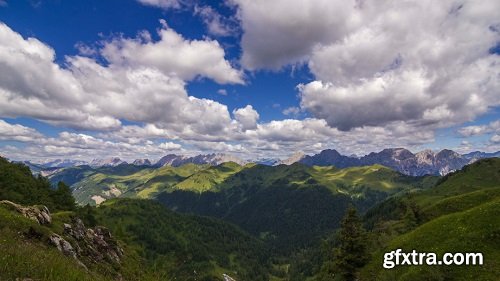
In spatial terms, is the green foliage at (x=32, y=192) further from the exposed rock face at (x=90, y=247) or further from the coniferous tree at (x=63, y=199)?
the exposed rock face at (x=90, y=247)

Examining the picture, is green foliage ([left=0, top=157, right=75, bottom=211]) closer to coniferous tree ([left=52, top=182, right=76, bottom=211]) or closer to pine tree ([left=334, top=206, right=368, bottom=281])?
coniferous tree ([left=52, top=182, right=76, bottom=211])

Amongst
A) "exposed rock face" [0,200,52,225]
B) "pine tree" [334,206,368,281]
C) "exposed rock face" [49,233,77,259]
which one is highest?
"exposed rock face" [0,200,52,225]

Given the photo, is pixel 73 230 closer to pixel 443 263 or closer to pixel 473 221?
pixel 443 263

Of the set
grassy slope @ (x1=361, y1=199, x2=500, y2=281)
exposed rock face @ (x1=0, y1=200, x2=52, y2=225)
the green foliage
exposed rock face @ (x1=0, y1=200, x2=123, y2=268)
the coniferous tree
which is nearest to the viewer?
exposed rock face @ (x1=0, y1=200, x2=123, y2=268)

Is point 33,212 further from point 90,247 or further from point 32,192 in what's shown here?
point 32,192

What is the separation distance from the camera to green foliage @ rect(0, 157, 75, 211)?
4095 inches

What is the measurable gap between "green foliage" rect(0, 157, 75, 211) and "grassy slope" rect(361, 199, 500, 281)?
101703 millimetres

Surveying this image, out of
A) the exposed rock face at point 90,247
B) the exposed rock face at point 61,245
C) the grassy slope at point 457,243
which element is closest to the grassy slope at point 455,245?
the grassy slope at point 457,243

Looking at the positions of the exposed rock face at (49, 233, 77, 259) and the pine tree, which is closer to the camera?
the exposed rock face at (49, 233, 77, 259)

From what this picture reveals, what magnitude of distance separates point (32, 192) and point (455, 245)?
121 m

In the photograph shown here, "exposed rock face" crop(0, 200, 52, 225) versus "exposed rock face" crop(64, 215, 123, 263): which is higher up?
"exposed rock face" crop(0, 200, 52, 225)

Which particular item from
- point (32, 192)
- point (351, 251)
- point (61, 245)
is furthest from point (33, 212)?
point (32, 192)

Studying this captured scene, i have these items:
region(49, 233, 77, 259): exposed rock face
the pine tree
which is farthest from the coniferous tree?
the pine tree

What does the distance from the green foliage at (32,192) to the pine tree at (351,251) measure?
9263cm
